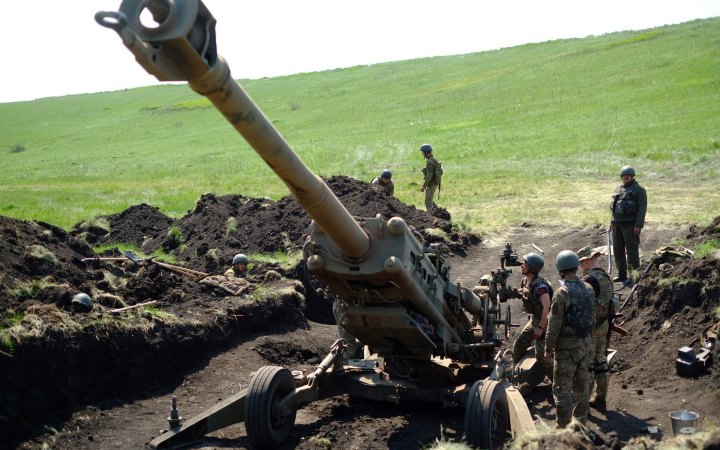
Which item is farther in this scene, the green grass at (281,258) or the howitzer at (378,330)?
the green grass at (281,258)

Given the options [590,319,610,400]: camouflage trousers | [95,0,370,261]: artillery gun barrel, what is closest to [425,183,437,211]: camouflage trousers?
[590,319,610,400]: camouflage trousers

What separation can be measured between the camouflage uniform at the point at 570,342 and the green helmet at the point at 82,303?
617 cm

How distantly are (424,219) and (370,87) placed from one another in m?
54.5

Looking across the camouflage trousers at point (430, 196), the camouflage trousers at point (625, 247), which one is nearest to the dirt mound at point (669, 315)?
the camouflage trousers at point (625, 247)

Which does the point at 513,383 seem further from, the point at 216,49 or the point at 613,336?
the point at 216,49

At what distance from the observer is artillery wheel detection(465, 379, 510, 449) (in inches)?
358

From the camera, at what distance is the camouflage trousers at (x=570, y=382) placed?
390 inches

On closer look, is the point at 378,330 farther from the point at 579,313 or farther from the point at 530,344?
the point at 530,344

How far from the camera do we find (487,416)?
29.9ft

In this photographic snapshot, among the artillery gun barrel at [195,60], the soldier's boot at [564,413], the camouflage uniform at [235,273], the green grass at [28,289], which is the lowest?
the soldier's boot at [564,413]

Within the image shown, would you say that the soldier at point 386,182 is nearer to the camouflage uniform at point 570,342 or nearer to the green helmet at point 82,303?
the green helmet at point 82,303

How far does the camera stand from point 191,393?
12.1 m

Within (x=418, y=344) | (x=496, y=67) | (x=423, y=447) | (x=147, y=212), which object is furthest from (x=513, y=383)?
(x=496, y=67)

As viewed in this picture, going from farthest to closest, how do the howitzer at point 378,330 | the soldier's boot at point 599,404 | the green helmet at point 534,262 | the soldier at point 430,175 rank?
the soldier at point 430,175 < the soldier's boot at point 599,404 < the green helmet at point 534,262 < the howitzer at point 378,330
